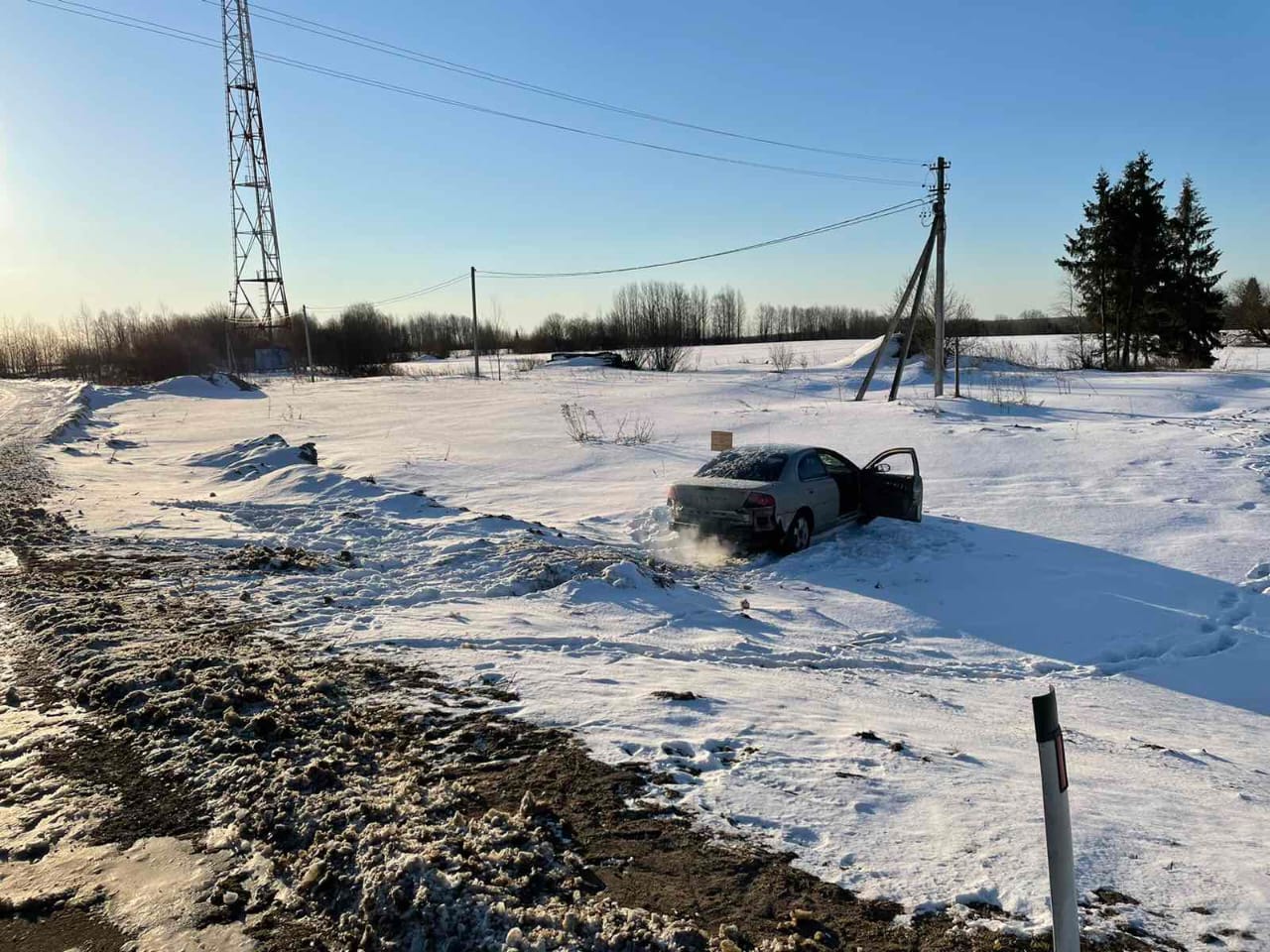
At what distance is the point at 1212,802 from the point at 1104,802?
817 mm

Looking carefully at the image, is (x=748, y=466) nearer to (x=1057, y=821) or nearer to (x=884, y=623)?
(x=884, y=623)

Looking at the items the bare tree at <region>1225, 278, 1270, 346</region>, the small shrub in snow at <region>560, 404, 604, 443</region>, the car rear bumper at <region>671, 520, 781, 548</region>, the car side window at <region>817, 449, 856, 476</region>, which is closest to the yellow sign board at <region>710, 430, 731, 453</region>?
the car side window at <region>817, 449, 856, 476</region>

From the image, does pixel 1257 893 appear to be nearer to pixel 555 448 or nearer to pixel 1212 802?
pixel 1212 802

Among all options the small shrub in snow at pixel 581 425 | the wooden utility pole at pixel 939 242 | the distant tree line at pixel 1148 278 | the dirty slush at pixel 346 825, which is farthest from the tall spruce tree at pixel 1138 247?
the dirty slush at pixel 346 825

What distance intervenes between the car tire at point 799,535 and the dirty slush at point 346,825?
5.99 metres

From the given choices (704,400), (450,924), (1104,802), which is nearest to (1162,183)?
(704,400)

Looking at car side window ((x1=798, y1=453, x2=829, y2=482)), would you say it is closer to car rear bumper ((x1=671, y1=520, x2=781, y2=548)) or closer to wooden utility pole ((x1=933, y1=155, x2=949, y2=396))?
car rear bumper ((x1=671, y1=520, x2=781, y2=548))

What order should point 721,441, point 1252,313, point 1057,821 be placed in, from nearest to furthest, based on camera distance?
point 1057,821
point 721,441
point 1252,313

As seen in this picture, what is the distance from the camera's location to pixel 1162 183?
42.3 m

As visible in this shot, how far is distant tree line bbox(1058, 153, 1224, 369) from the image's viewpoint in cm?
4269

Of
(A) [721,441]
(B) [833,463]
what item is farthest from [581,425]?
(B) [833,463]

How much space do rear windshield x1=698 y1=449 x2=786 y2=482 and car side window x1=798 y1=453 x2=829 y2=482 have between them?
29cm

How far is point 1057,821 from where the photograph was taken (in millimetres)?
2258

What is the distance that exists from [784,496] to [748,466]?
0.73m
